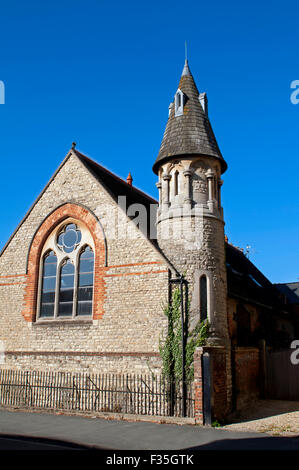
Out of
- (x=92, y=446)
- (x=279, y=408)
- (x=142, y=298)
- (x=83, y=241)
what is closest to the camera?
(x=92, y=446)

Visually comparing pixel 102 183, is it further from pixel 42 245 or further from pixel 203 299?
pixel 203 299

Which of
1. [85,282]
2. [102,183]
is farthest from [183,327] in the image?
[102,183]

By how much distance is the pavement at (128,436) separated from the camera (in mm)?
9370

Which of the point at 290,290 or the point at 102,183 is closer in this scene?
the point at 102,183

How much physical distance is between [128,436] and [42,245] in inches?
379

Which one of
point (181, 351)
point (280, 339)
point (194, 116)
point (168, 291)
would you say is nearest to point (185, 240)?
point (168, 291)

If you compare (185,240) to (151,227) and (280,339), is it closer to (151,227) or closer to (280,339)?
(151,227)

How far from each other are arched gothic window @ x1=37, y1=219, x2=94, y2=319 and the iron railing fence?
94.6 inches

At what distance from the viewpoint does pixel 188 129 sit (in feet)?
53.8

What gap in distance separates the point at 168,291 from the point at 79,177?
6.39m

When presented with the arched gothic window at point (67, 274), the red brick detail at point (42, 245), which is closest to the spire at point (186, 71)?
the red brick detail at point (42, 245)

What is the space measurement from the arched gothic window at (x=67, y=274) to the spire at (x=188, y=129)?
4245 mm

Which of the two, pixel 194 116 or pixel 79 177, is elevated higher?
pixel 194 116
